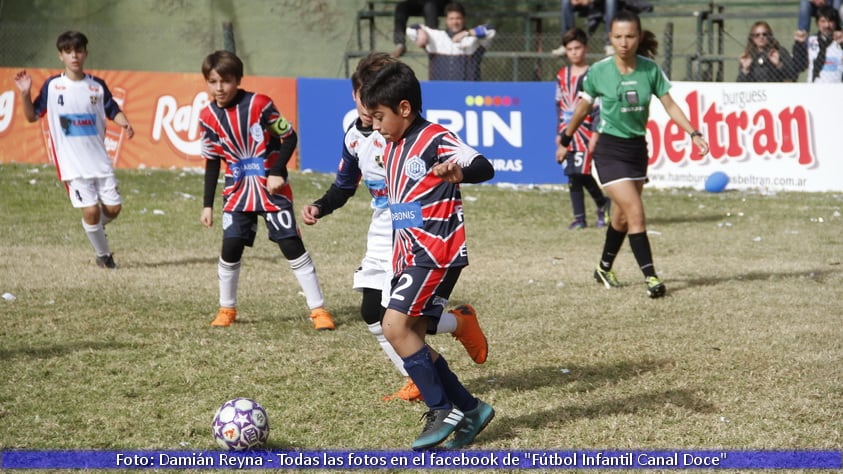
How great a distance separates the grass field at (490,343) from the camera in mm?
5512

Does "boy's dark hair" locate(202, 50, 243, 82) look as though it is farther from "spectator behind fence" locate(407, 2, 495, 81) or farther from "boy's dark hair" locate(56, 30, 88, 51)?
"spectator behind fence" locate(407, 2, 495, 81)

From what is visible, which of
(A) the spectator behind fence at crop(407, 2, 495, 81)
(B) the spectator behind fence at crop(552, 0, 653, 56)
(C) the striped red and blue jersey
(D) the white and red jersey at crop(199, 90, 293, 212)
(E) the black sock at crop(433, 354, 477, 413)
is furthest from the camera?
(B) the spectator behind fence at crop(552, 0, 653, 56)

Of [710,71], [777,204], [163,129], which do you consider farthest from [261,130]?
[710,71]

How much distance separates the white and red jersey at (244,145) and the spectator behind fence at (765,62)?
10.6 m

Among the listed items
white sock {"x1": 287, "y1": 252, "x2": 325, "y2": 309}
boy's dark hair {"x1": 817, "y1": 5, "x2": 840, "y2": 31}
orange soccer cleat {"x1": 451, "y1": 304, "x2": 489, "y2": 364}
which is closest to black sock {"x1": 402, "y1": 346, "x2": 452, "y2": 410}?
orange soccer cleat {"x1": 451, "y1": 304, "x2": 489, "y2": 364}

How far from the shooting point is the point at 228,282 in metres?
7.95

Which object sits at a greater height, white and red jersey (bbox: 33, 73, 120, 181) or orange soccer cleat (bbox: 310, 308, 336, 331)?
white and red jersey (bbox: 33, 73, 120, 181)

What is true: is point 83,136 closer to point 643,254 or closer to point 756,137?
point 643,254

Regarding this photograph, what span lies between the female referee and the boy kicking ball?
4.08 meters

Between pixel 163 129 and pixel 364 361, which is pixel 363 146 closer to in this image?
pixel 364 361

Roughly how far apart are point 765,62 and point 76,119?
10.6m

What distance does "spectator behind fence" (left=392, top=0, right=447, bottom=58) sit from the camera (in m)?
18.7

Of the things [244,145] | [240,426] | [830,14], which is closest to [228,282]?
[244,145]

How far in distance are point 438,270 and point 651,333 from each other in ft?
9.72
